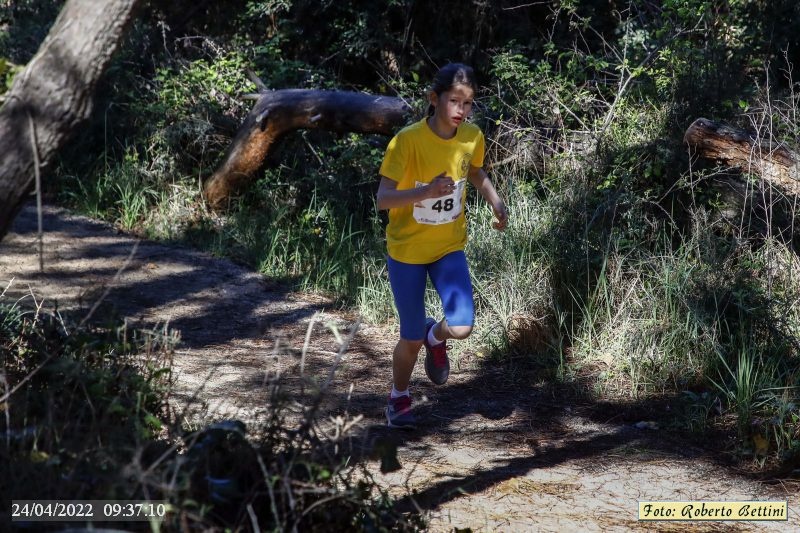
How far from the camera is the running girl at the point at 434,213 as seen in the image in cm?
505

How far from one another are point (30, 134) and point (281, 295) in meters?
5.10

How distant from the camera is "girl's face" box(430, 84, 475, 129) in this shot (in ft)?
16.2

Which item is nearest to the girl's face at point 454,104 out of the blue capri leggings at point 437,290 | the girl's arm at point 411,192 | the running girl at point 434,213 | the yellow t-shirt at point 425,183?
the running girl at point 434,213

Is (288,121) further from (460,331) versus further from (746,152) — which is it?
(460,331)

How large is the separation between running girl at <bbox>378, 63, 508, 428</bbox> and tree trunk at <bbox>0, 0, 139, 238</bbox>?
1.98 m

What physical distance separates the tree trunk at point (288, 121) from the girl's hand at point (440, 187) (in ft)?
14.0

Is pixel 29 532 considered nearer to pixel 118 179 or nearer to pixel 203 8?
pixel 118 179

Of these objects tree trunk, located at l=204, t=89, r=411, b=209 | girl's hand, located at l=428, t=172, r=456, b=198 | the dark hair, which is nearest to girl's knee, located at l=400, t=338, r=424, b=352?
girl's hand, located at l=428, t=172, r=456, b=198

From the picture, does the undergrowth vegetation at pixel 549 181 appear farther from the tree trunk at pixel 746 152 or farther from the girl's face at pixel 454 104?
the girl's face at pixel 454 104

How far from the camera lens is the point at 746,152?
6590 millimetres

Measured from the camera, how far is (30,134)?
3213 millimetres

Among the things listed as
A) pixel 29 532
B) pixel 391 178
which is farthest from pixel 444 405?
pixel 29 532

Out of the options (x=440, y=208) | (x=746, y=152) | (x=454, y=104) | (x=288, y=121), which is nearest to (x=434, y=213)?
(x=440, y=208)

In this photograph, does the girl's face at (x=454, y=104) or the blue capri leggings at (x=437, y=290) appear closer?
the girl's face at (x=454, y=104)
